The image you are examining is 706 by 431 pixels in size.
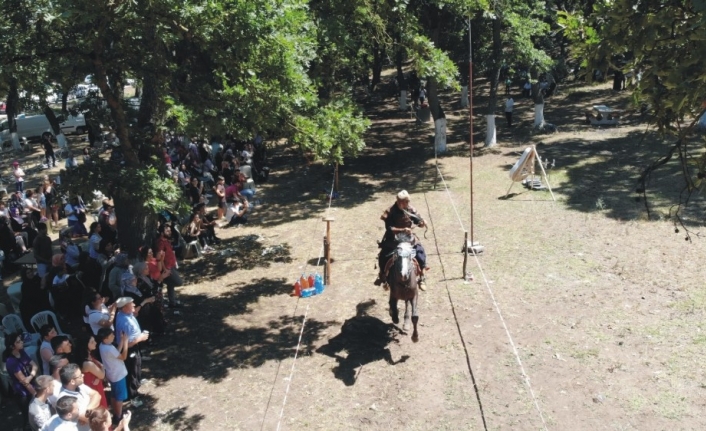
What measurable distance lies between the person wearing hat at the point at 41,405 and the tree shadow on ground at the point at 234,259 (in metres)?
6.94

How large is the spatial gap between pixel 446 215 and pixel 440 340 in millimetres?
6920

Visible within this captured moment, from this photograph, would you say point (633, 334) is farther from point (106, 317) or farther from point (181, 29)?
point (181, 29)

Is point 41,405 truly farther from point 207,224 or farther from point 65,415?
point 207,224

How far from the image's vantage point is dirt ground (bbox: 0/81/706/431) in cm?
827

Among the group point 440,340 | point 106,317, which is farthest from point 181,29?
point 440,340

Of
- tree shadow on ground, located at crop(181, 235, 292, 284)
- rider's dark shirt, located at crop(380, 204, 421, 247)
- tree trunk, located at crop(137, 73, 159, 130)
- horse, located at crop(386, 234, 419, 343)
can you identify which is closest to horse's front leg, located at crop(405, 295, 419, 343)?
horse, located at crop(386, 234, 419, 343)

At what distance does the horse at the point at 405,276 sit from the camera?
939 cm

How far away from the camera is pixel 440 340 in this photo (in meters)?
10.1

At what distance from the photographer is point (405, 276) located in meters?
9.33

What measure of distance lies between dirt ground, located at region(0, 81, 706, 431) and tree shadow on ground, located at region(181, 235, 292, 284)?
56 mm

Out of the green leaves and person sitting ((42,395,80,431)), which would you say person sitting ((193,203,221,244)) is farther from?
person sitting ((42,395,80,431))

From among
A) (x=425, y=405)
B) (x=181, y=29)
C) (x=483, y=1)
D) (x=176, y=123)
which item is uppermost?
(x=483, y=1)

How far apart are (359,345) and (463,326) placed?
1887 mm

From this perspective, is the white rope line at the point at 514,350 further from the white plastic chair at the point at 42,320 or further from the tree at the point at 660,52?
the white plastic chair at the point at 42,320
